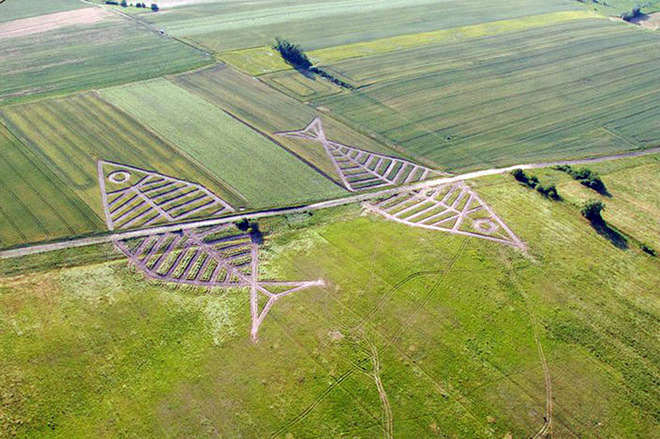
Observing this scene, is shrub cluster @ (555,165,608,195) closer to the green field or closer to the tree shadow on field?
the tree shadow on field

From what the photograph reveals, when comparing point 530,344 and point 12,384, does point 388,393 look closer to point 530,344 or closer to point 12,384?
point 530,344

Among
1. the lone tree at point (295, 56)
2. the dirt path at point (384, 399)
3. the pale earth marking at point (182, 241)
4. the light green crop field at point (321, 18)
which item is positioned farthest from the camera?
the light green crop field at point (321, 18)

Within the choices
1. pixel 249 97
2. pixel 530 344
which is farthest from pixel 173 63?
pixel 530 344

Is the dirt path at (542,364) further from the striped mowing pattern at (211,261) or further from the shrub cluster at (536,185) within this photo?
the striped mowing pattern at (211,261)

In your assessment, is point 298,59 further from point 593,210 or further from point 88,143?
point 593,210

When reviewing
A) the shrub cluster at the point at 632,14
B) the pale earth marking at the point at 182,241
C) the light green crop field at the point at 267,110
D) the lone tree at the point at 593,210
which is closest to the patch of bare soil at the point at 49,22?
the light green crop field at the point at 267,110

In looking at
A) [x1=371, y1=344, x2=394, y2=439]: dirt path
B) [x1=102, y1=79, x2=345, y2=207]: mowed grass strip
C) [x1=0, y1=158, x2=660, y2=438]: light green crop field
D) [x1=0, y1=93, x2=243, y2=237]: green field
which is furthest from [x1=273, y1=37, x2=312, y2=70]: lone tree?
[x1=371, y1=344, x2=394, y2=439]: dirt path
